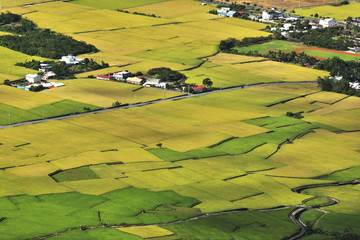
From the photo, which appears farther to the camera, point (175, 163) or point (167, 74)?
point (167, 74)

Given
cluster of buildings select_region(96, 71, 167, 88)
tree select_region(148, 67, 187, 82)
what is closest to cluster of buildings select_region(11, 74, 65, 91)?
cluster of buildings select_region(96, 71, 167, 88)

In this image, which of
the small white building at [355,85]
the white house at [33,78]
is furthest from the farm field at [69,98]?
the small white building at [355,85]

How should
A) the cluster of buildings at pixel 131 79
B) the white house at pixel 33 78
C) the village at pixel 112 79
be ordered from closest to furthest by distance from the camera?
the village at pixel 112 79, the white house at pixel 33 78, the cluster of buildings at pixel 131 79

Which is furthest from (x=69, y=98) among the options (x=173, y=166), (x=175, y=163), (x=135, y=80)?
(x=173, y=166)

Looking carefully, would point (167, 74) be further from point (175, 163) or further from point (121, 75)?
point (175, 163)

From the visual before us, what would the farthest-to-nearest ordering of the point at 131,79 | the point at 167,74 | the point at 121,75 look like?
the point at 121,75
the point at 167,74
the point at 131,79

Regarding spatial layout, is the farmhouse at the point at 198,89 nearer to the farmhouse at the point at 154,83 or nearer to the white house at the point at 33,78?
the farmhouse at the point at 154,83

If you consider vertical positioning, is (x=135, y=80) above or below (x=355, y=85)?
above

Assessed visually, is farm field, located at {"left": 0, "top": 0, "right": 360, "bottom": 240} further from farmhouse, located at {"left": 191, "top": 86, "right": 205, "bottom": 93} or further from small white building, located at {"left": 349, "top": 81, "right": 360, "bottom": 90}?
small white building, located at {"left": 349, "top": 81, "right": 360, "bottom": 90}

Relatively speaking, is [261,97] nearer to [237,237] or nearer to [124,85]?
[124,85]
